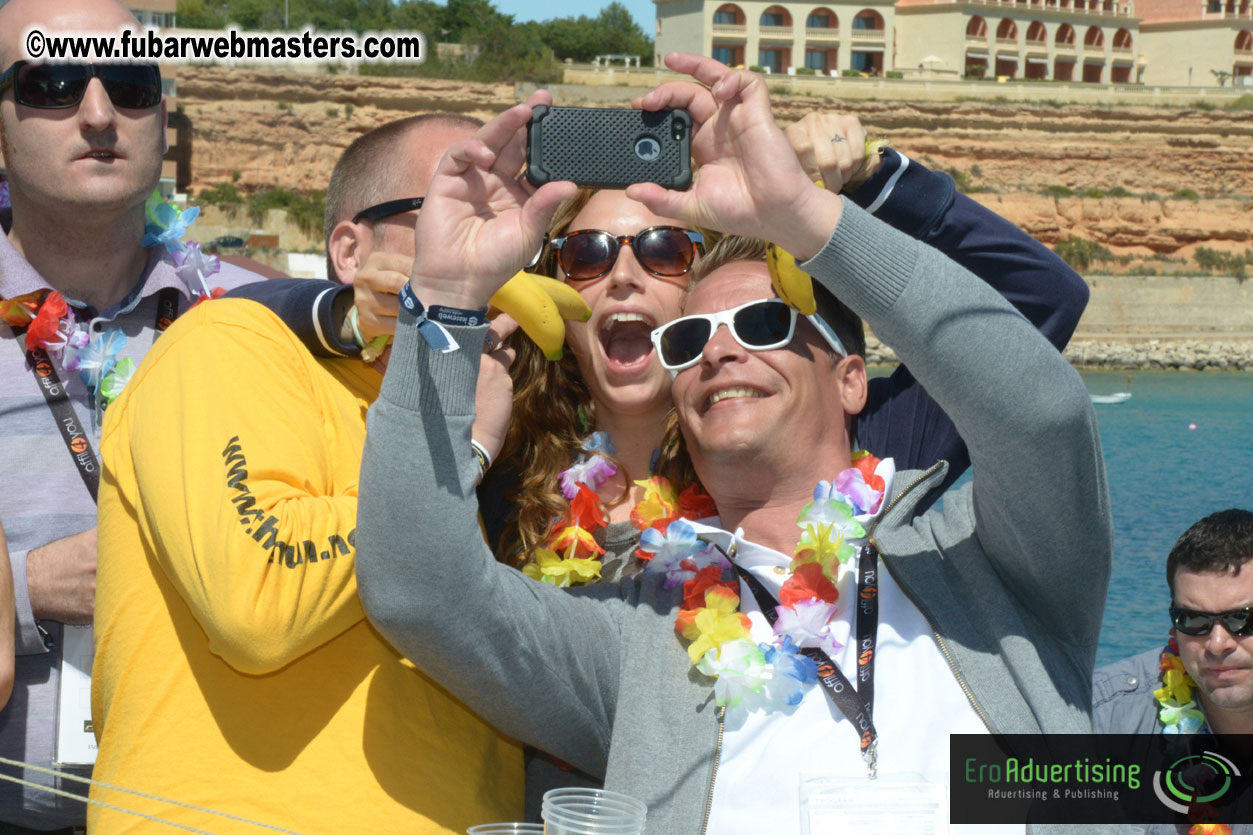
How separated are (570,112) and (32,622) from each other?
1.64 metres

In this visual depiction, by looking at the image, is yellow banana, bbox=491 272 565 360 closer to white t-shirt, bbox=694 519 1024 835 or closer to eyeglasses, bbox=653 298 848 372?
eyeglasses, bbox=653 298 848 372

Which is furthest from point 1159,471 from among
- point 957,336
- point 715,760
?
point 957,336

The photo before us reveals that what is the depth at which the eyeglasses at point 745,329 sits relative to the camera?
283 centimetres

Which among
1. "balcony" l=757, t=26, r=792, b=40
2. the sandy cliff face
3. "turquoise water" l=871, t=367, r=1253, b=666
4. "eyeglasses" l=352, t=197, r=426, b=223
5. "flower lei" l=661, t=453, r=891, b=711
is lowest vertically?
"turquoise water" l=871, t=367, r=1253, b=666

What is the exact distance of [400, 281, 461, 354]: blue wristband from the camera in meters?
2.21

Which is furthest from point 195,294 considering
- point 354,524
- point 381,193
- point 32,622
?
point 354,524

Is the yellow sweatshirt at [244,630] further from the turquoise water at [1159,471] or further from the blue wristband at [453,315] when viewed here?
the turquoise water at [1159,471]

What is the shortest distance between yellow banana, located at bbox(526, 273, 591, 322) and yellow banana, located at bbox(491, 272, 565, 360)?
0.12m

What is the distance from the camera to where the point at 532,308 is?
282 cm

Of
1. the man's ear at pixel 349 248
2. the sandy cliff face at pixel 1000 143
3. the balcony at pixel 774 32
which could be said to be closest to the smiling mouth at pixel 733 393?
the man's ear at pixel 349 248

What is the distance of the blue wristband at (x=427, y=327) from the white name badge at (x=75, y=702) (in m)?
1.24

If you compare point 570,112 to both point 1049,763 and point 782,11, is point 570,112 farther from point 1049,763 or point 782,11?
point 782,11

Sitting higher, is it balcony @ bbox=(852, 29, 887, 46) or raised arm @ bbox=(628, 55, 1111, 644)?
balcony @ bbox=(852, 29, 887, 46)

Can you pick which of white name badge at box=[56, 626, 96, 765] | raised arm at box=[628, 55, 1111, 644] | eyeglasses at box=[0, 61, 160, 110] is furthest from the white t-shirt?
eyeglasses at box=[0, 61, 160, 110]
